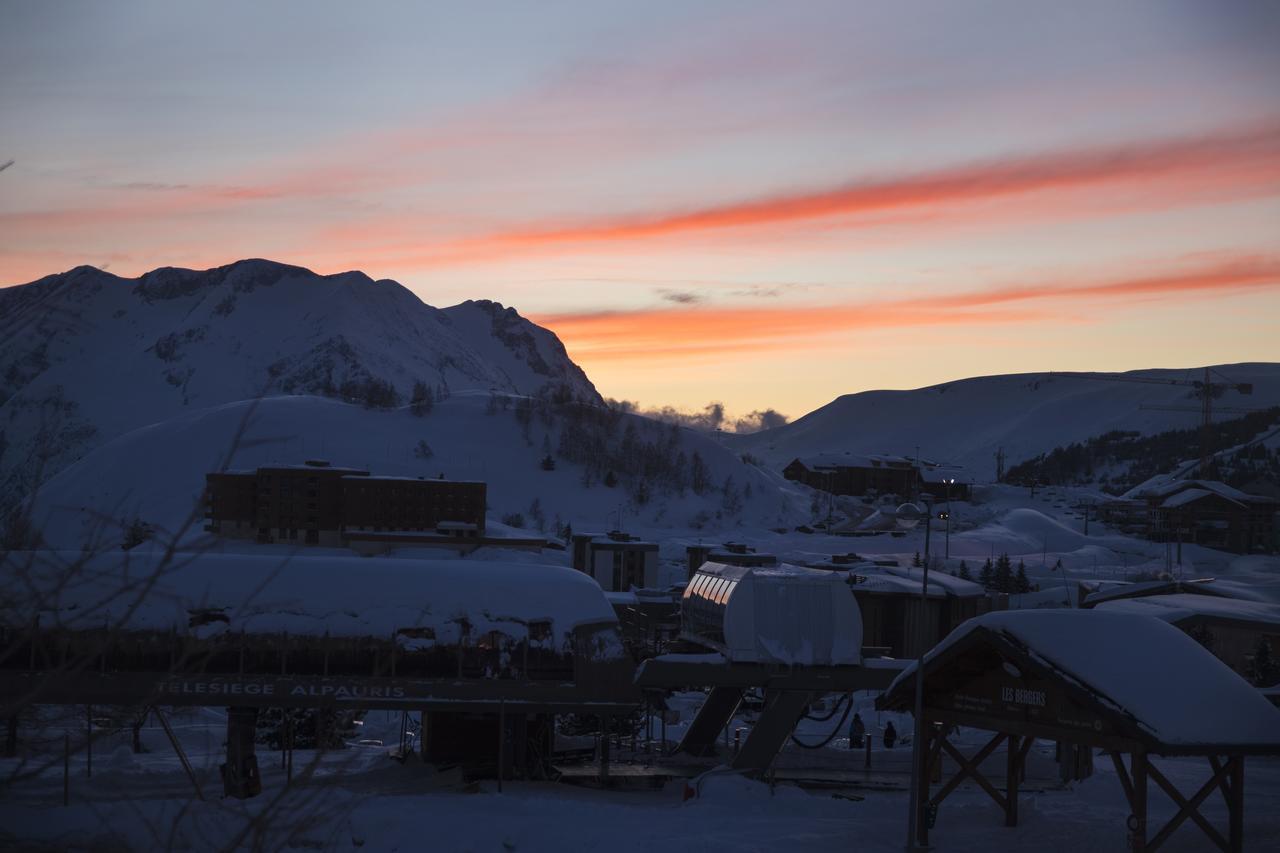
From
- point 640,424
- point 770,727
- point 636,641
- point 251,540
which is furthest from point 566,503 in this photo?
point 770,727

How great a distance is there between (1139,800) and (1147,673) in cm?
164

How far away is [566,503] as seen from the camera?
108562mm

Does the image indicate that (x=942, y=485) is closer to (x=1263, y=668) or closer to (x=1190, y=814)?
(x=1263, y=668)

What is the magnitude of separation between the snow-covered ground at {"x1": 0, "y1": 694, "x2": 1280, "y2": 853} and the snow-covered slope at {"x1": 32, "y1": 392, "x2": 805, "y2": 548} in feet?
244

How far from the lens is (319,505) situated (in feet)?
246

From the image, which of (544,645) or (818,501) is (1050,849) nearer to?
(544,645)

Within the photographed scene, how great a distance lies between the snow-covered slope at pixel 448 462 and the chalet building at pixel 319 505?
21.6 meters

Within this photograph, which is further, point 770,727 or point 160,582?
point 770,727

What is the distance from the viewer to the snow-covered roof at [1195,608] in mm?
41000

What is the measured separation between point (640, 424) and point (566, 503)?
29.6m

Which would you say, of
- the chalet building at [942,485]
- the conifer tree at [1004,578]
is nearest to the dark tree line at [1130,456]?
the chalet building at [942,485]

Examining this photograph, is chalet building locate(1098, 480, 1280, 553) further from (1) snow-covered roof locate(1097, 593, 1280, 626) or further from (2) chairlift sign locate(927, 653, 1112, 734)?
(2) chairlift sign locate(927, 653, 1112, 734)

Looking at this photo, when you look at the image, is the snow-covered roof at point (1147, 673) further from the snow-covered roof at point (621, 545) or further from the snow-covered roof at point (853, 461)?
the snow-covered roof at point (853, 461)

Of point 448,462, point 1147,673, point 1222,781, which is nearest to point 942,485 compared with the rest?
point 448,462
